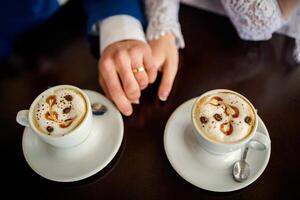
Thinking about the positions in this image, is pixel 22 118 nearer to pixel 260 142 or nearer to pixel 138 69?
pixel 138 69

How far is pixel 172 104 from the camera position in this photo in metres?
0.64

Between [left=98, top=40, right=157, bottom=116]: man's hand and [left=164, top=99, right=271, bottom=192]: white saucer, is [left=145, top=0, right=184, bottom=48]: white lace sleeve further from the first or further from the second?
[left=164, top=99, right=271, bottom=192]: white saucer

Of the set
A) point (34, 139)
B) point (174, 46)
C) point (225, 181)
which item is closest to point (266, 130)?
point (225, 181)

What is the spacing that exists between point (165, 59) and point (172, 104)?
0.10 metres

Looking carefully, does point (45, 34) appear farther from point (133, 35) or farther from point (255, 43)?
point (255, 43)

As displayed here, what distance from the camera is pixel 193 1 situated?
29.7 inches

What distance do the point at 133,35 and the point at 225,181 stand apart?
0.35 metres

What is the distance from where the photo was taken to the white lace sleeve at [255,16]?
0.66 m

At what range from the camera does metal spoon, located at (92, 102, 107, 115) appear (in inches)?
24.5

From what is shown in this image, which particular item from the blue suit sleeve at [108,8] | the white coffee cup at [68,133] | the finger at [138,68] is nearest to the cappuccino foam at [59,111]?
the white coffee cup at [68,133]

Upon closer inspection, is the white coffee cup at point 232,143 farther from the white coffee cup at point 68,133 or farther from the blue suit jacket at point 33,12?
the blue suit jacket at point 33,12

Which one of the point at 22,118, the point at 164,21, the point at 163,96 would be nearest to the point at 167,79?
the point at 163,96

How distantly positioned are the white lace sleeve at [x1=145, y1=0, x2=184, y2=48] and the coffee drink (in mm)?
201

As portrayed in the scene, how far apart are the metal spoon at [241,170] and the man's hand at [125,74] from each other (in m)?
0.21
